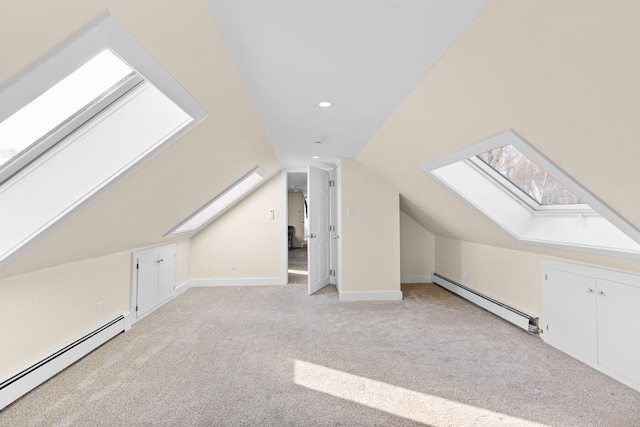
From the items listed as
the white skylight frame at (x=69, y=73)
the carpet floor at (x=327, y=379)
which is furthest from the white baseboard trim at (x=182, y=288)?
the white skylight frame at (x=69, y=73)

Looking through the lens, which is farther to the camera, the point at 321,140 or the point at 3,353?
the point at 321,140

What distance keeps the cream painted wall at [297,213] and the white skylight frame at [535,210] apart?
28.5ft

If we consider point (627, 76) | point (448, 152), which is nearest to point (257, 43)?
point (627, 76)

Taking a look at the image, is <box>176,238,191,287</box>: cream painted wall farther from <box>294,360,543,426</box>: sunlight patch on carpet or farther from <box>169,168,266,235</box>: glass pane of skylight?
<box>294,360,543,426</box>: sunlight patch on carpet

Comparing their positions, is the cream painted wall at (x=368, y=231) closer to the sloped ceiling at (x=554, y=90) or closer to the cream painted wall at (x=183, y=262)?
the sloped ceiling at (x=554, y=90)

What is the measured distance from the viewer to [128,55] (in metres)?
1.30

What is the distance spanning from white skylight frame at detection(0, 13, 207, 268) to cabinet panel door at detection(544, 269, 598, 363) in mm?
3200

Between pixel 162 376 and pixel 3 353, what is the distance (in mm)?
959

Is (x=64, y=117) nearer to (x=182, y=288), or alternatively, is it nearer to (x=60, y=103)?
(x=60, y=103)

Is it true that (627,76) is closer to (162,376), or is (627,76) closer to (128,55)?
(128,55)

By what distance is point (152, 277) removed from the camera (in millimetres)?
3922

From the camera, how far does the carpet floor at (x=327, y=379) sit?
6.13ft

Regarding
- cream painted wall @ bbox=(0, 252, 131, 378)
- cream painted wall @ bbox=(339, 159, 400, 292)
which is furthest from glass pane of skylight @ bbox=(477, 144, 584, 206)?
cream painted wall @ bbox=(0, 252, 131, 378)

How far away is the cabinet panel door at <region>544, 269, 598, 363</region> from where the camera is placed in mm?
2500
